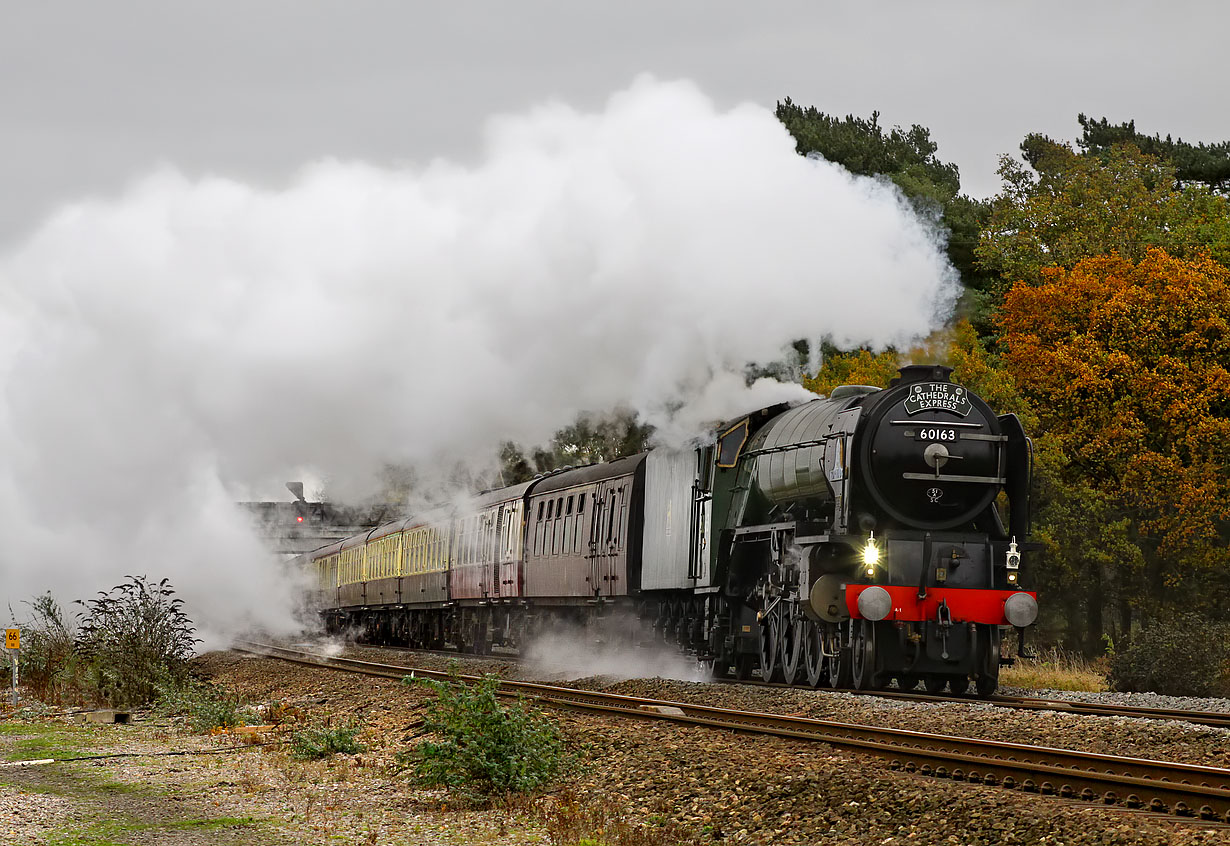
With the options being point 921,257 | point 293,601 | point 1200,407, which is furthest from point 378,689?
point 293,601

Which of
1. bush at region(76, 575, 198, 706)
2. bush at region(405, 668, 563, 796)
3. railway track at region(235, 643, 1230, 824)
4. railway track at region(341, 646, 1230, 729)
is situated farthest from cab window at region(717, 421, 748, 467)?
bush at region(405, 668, 563, 796)

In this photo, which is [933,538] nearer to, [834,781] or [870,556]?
[870,556]

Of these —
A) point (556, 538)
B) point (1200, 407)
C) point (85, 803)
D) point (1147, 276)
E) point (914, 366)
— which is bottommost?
point (85, 803)

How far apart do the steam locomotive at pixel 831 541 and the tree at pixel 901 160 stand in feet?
83.8

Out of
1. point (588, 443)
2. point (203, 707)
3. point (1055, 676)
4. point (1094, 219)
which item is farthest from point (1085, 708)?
point (1094, 219)

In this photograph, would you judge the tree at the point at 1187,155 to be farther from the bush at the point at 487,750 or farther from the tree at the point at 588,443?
the bush at the point at 487,750

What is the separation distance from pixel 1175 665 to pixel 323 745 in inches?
464

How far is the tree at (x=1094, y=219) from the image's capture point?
3816 centimetres

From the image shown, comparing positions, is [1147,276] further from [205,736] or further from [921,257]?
[205,736]

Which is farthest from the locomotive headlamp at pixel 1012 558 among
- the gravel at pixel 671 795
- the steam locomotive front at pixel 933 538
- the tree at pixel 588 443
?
the tree at pixel 588 443

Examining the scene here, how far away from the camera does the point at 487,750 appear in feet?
34.2

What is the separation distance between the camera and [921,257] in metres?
20.5

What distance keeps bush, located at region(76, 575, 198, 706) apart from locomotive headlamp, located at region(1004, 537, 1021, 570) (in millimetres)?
9735

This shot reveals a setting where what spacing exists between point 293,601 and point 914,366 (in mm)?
28236
